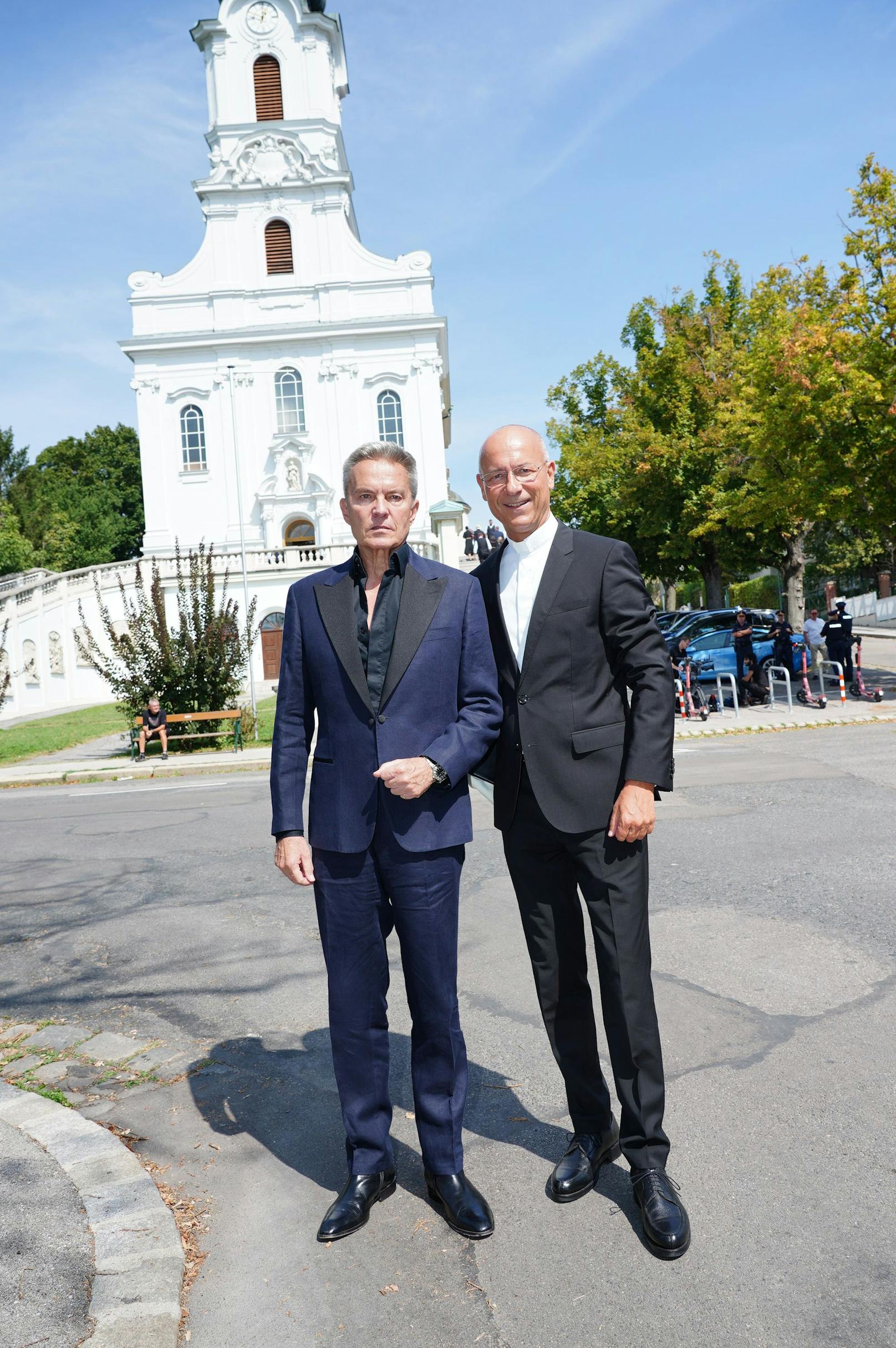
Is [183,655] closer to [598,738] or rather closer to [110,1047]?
[110,1047]

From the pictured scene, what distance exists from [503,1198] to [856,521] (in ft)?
61.4

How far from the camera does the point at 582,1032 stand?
3463 millimetres

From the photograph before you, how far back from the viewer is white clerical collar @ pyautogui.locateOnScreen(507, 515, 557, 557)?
3480 mm

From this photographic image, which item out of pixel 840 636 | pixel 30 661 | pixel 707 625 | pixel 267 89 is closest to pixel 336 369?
pixel 267 89

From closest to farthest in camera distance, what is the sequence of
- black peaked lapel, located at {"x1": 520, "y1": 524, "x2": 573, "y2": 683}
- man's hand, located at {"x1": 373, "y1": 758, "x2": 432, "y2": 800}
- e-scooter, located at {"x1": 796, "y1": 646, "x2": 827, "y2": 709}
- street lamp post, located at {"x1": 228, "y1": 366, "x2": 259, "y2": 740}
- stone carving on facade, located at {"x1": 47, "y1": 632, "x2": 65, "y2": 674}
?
man's hand, located at {"x1": 373, "y1": 758, "x2": 432, "y2": 800}
black peaked lapel, located at {"x1": 520, "y1": 524, "x2": 573, "y2": 683}
e-scooter, located at {"x1": 796, "y1": 646, "x2": 827, "y2": 709}
street lamp post, located at {"x1": 228, "y1": 366, "x2": 259, "y2": 740}
stone carving on facade, located at {"x1": 47, "y1": 632, "x2": 65, "y2": 674}

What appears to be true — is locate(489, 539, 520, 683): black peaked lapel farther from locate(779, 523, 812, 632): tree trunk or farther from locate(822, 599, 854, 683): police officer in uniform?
locate(779, 523, 812, 632): tree trunk

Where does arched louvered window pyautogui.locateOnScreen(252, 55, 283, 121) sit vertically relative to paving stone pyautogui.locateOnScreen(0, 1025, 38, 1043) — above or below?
above

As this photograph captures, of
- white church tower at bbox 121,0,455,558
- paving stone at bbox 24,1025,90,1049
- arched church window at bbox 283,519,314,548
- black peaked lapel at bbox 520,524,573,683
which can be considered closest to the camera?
black peaked lapel at bbox 520,524,573,683

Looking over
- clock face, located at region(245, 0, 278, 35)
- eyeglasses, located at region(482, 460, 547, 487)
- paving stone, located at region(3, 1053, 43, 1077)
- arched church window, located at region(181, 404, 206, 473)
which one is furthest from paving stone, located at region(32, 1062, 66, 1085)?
clock face, located at region(245, 0, 278, 35)

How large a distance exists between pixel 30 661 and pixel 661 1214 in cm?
3718

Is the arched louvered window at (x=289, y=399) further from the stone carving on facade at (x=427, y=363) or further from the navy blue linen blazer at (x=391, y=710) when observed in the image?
the navy blue linen blazer at (x=391, y=710)

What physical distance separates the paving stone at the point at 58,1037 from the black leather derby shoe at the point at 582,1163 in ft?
8.23

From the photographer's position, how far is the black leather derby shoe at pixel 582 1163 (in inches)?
130

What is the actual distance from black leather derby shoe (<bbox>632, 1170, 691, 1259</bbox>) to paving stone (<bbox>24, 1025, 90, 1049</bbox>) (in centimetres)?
282
